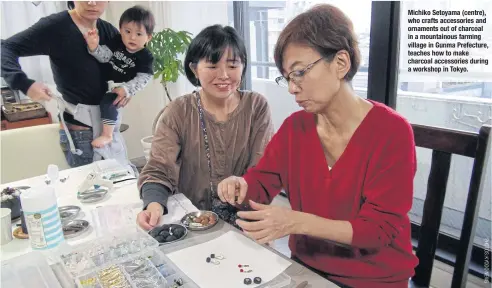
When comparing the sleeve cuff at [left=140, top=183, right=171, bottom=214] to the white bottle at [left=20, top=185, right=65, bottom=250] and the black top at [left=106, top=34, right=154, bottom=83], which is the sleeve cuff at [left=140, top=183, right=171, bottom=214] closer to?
the white bottle at [left=20, top=185, right=65, bottom=250]

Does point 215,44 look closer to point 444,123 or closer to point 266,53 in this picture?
point 444,123

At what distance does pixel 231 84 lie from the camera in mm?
1404

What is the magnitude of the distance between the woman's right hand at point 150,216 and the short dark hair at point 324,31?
2.02ft

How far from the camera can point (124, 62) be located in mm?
2229

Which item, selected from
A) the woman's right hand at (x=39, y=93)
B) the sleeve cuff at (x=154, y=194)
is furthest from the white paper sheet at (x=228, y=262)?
the woman's right hand at (x=39, y=93)

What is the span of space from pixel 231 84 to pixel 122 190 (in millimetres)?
569

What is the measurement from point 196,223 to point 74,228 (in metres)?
0.36

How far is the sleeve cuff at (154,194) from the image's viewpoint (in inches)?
45.9

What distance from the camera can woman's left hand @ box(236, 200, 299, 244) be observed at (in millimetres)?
887

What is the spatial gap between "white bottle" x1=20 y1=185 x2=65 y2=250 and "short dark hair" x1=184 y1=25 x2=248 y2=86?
2.33ft

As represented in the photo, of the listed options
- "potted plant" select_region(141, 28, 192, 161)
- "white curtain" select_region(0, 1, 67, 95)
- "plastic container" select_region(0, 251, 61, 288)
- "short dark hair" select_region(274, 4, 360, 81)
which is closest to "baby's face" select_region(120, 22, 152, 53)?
"potted plant" select_region(141, 28, 192, 161)

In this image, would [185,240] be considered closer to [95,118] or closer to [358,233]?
[358,233]

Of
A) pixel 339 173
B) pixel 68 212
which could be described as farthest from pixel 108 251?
pixel 339 173

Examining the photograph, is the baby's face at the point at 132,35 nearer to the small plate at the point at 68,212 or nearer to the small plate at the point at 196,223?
the small plate at the point at 68,212
